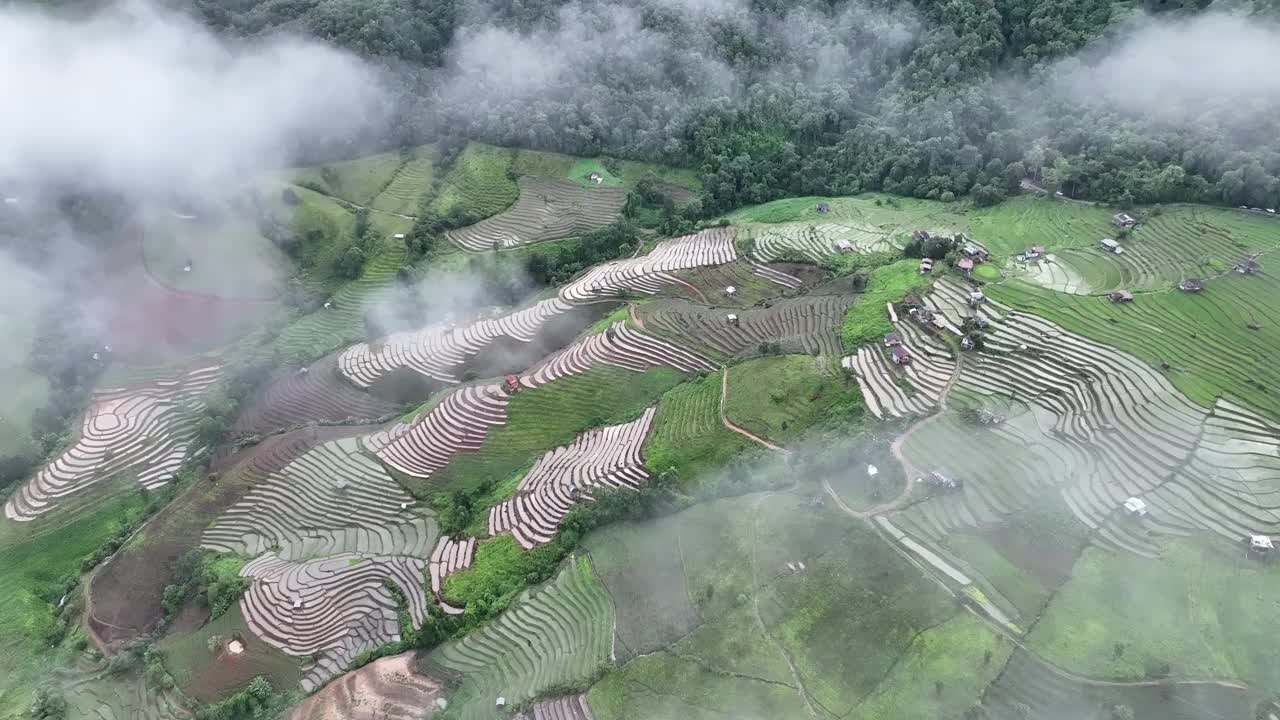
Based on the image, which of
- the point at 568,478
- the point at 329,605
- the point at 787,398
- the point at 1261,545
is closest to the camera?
the point at 1261,545

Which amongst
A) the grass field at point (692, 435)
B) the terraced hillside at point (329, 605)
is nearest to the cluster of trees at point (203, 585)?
the terraced hillside at point (329, 605)

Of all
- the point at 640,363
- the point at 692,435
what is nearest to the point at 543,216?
the point at 640,363

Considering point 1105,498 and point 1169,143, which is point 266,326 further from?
point 1169,143

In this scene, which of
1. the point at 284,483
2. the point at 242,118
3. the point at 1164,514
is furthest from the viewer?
the point at 242,118

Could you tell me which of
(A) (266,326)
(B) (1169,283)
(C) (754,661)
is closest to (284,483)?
(A) (266,326)

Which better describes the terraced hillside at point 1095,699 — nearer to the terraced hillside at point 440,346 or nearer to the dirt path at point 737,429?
the dirt path at point 737,429

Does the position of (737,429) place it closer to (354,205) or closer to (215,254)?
(354,205)

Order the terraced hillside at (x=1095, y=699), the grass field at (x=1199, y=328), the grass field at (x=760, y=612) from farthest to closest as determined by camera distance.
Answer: the grass field at (x=1199, y=328) < the grass field at (x=760, y=612) < the terraced hillside at (x=1095, y=699)
